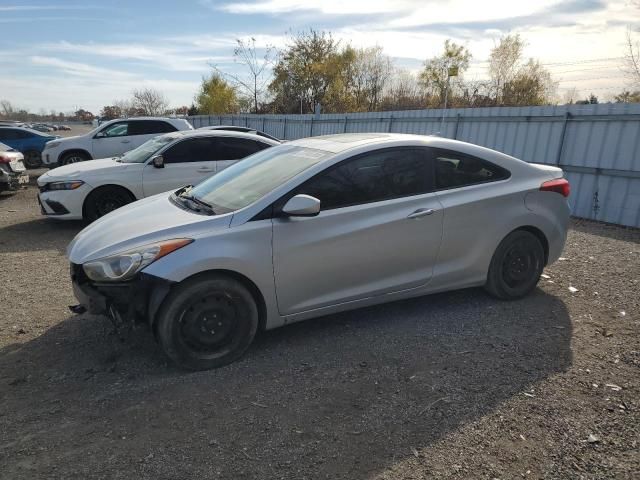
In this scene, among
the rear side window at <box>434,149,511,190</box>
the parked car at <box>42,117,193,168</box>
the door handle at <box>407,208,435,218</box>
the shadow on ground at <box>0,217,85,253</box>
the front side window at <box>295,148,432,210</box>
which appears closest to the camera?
the front side window at <box>295,148,432,210</box>

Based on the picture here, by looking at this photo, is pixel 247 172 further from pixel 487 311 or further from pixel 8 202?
pixel 8 202

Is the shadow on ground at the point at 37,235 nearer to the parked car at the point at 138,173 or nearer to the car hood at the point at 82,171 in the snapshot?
the parked car at the point at 138,173

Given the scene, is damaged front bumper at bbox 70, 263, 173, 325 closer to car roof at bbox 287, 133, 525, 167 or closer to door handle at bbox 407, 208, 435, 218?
car roof at bbox 287, 133, 525, 167

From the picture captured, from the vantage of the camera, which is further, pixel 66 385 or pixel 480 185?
pixel 480 185

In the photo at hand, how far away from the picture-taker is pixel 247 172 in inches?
173

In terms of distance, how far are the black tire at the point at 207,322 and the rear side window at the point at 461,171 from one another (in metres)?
2.03

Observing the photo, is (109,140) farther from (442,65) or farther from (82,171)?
(442,65)

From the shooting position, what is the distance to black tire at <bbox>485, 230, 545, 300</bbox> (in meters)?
4.57

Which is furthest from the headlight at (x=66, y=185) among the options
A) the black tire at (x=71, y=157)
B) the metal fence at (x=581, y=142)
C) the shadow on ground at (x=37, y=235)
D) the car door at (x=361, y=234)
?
the metal fence at (x=581, y=142)

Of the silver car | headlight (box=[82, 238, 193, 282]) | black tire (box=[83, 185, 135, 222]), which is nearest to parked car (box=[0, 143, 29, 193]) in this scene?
black tire (box=[83, 185, 135, 222])

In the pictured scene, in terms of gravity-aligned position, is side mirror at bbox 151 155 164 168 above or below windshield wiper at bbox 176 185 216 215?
below

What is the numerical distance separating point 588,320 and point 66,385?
4403 millimetres

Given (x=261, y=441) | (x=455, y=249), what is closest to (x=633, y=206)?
(x=455, y=249)

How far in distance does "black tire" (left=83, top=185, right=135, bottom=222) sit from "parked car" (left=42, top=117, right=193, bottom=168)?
217 inches
